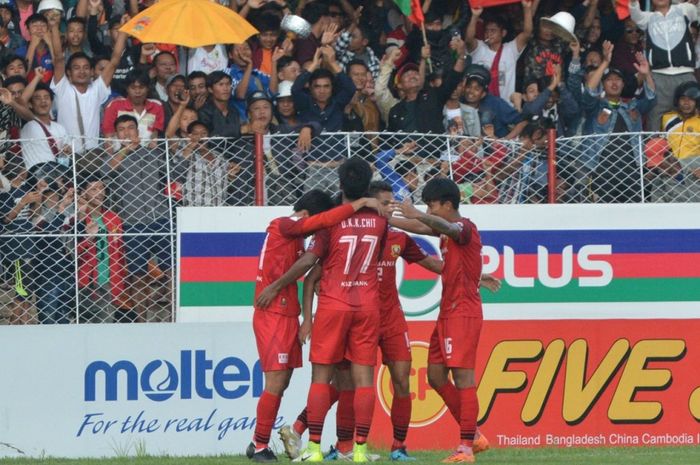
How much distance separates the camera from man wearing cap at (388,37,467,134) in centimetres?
1403

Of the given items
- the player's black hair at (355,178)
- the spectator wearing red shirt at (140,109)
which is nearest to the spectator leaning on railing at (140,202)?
the spectator wearing red shirt at (140,109)

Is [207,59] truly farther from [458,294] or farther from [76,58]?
[458,294]

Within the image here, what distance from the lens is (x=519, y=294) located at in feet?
39.7

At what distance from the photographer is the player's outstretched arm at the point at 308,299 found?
32.0ft

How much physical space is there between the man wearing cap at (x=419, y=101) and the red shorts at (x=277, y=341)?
4.46m

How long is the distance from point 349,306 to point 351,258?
324 mm

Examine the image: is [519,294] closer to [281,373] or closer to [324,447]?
[324,447]

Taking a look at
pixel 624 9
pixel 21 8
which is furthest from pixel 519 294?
pixel 21 8

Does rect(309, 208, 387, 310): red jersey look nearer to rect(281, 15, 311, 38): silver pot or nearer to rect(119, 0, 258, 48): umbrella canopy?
rect(119, 0, 258, 48): umbrella canopy

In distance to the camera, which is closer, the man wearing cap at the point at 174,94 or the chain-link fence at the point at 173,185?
the chain-link fence at the point at 173,185

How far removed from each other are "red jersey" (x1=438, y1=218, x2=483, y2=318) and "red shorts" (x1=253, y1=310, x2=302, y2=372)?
1.07 m

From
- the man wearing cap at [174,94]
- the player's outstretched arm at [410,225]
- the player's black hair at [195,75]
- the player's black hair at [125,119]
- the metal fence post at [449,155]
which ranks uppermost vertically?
the player's black hair at [195,75]

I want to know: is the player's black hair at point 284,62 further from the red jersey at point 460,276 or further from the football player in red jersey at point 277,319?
the red jersey at point 460,276

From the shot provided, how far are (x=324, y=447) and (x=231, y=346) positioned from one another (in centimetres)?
115
